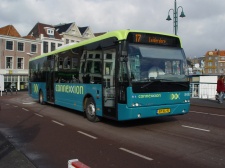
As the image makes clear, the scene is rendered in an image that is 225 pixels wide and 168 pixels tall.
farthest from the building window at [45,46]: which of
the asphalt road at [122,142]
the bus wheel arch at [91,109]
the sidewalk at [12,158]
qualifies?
the sidewalk at [12,158]

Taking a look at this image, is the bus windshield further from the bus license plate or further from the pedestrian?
the pedestrian

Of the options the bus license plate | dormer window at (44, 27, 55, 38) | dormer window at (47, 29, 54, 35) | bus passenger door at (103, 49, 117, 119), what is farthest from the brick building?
bus passenger door at (103, 49, 117, 119)

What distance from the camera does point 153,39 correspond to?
9250 millimetres

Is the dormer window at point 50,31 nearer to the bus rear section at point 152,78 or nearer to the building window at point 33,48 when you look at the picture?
the building window at point 33,48

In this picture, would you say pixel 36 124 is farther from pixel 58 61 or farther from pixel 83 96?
pixel 58 61

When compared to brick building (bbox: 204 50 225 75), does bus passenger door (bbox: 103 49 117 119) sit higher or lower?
lower

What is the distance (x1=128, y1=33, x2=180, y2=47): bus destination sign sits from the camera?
888 cm

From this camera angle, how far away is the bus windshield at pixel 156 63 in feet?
28.2

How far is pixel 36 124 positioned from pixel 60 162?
5.14 meters

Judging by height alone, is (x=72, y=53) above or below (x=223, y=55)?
below

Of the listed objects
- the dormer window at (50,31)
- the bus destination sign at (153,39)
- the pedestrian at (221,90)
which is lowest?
the pedestrian at (221,90)

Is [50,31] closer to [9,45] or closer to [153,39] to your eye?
[9,45]

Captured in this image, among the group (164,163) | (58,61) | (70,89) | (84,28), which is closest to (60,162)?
(164,163)

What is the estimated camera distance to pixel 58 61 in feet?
47.2
